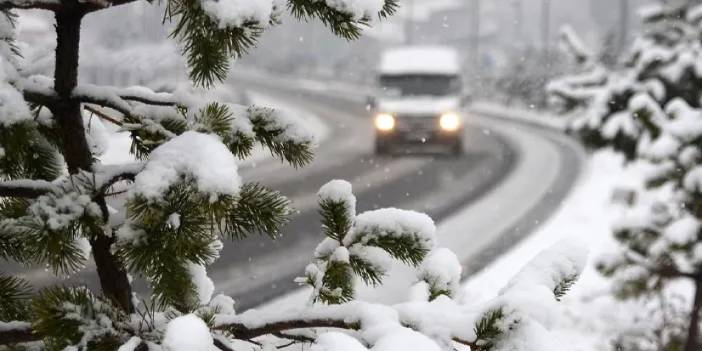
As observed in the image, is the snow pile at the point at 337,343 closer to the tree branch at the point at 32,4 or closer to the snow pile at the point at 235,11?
the snow pile at the point at 235,11

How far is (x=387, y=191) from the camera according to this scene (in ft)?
37.6

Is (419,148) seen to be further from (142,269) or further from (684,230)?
(142,269)

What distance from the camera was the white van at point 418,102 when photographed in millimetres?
14695

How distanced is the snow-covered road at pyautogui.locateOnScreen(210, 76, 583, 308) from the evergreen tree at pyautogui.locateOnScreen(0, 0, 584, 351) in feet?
16.2

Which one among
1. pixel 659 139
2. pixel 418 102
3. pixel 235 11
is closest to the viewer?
pixel 235 11

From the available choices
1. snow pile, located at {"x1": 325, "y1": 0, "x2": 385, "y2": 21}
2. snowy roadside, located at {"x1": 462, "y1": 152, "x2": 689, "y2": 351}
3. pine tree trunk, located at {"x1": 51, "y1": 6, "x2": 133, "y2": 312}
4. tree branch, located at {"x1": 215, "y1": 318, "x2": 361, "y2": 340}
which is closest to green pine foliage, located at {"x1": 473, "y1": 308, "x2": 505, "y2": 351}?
tree branch, located at {"x1": 215, "y1": 318, "x2": 361, "y2": 340}

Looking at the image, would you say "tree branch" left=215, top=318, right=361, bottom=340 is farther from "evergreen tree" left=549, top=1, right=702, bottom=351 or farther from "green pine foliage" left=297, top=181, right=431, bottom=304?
"evergreen tree" left=549, top=1, right=702, bottom=351

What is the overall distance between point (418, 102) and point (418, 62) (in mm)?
1100

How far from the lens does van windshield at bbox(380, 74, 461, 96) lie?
49.5ft

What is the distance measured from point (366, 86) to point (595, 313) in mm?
36755

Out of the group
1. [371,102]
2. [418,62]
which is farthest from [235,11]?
[418,62]

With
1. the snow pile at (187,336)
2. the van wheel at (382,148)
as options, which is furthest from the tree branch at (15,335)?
the van wheel at (382,148)

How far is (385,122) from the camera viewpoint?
1503cm

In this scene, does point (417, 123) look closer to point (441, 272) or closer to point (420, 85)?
point (420, 85)
